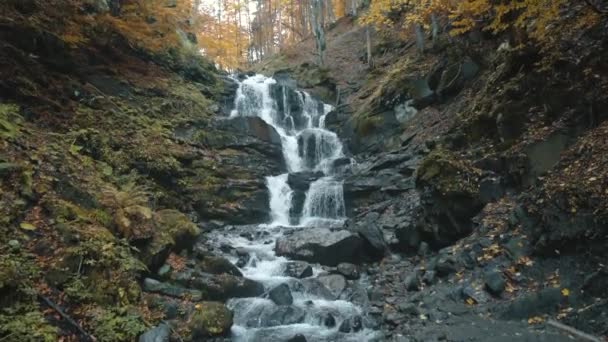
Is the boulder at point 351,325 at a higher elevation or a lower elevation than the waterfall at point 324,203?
lower

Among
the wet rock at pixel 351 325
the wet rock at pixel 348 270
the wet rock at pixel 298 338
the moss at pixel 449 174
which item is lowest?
the wet rock at pixel 298 338

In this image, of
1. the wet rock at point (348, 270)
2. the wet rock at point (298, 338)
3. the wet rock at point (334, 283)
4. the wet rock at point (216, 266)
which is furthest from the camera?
the wet rock at point (348, 270)

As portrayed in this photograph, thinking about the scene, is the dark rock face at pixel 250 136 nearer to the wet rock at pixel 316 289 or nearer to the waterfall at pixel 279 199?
the waterfall at pixel 279 199

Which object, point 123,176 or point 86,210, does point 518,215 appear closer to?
point 86,210

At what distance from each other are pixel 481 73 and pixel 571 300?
10402 mm

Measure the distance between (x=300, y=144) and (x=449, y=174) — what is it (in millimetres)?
10323

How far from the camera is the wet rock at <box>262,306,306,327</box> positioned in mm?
8109

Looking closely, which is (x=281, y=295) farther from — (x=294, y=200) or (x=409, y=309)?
(x=294, y=200)

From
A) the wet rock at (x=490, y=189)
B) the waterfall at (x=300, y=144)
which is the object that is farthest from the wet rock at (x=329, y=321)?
the waterfall at (x=300, y=144)

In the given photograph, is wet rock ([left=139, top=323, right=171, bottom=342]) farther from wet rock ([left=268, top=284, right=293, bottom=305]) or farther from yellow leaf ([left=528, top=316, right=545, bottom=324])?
yellow leaf ([left=528, top=316, right=545, bottom=324])

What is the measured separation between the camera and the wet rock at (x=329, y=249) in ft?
36.2

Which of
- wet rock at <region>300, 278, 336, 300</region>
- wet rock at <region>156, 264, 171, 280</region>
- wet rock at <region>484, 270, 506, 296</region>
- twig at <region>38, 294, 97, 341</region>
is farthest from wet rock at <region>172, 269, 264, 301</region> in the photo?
wet rock at <region>484, 270, 506, 296</region>

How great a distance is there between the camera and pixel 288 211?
15859mm

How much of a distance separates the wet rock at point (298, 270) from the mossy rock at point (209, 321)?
2.87 m
